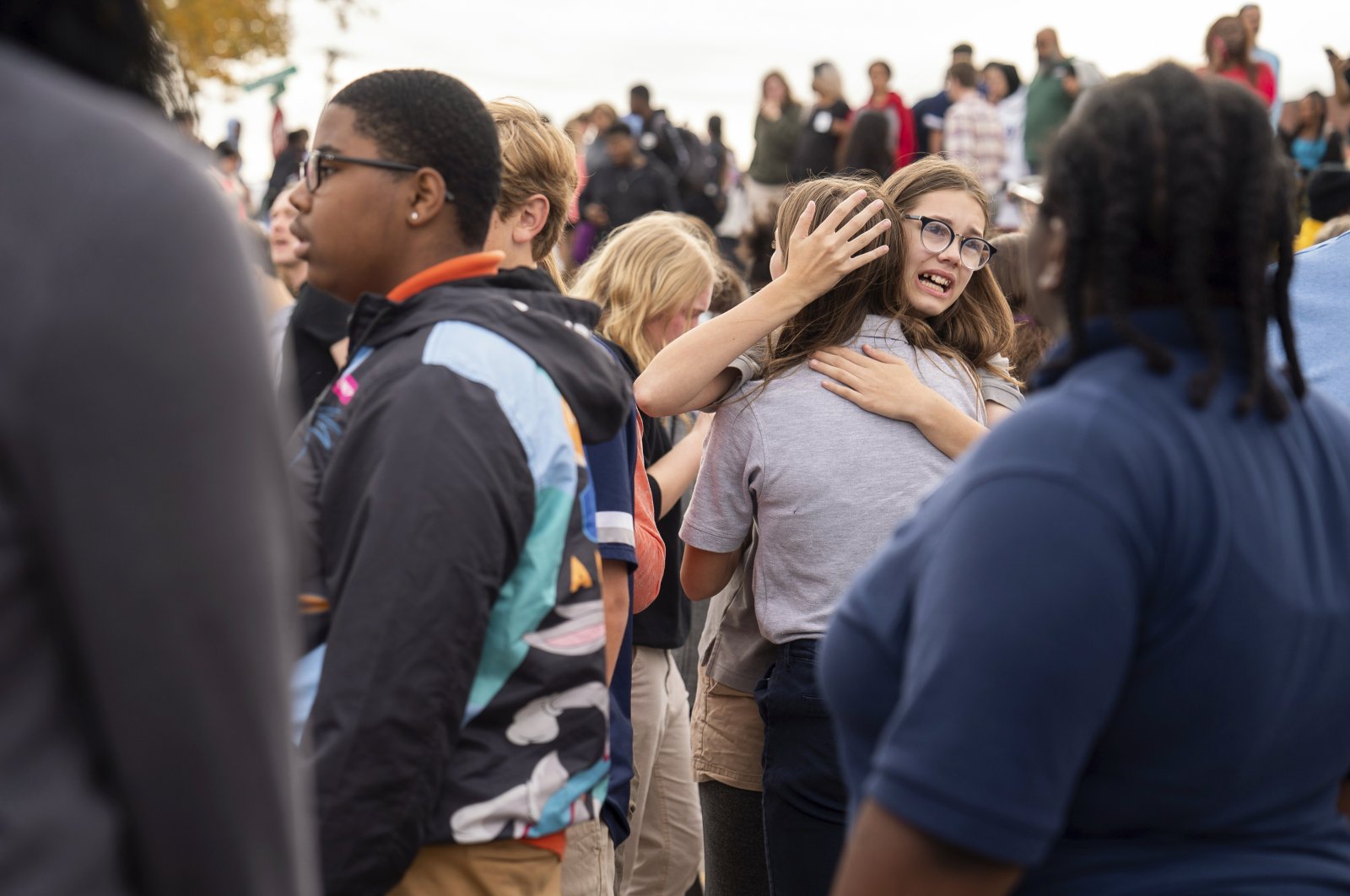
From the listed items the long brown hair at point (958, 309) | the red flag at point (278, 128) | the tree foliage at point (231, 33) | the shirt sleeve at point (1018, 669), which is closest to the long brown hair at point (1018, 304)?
the long brown hair at point (958, 309)

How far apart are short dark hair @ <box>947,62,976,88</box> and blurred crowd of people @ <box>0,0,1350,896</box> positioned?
1083cm

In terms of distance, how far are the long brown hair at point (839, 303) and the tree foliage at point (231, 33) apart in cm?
2660

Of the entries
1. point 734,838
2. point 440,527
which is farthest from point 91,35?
point 734,838

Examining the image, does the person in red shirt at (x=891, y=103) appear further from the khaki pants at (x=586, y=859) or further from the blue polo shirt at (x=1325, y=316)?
the khaki pants at (x=586, y=859)

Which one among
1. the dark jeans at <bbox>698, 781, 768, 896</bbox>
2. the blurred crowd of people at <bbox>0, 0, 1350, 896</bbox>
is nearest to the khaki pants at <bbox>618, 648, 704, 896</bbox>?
the dark jeans at <bbox>698, 781, 768, 896</bbox>

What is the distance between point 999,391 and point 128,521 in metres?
2.51

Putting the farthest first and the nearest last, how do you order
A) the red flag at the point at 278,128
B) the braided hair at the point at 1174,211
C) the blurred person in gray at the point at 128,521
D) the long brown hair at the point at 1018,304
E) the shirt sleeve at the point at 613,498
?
the red flag at the point at 278,128 → the long brown hair at the point at 1018,304 → the shirt sleeve at the point at 613,498 → the braided hair at the point at 1174,211 → the blurred person in gray at the point at 128,521

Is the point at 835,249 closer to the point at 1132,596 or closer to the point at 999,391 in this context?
the point at 999,391

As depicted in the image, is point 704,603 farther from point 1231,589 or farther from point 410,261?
point 1231,589

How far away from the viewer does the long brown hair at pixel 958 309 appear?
10.3ft

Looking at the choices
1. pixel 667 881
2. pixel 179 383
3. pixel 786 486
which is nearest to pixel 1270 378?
pixel 179 383

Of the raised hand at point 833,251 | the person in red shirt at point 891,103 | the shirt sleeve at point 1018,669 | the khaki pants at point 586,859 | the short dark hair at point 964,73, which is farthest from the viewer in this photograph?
the person in red shirt at point 891,103

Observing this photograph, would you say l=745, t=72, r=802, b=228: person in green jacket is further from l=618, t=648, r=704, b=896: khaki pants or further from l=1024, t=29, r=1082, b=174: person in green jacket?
l=618, t=648, r=704, b=896: khaki pants

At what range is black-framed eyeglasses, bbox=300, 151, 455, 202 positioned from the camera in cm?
213
